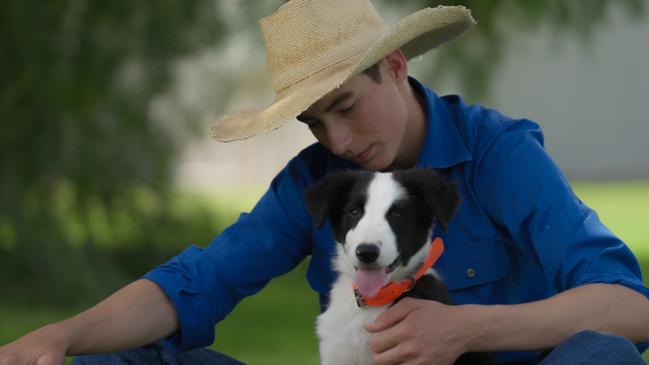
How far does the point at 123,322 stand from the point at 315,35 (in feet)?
3.37

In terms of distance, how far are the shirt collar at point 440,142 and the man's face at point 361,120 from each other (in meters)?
0.10

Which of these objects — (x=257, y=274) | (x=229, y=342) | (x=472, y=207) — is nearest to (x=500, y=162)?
(x=472, y=207)

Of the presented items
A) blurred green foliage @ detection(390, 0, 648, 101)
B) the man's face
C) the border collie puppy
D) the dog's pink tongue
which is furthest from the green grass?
the dog's pink tongue

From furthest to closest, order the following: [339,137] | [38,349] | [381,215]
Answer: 1. [339,137]
2. [381,215]
3. [38,349]

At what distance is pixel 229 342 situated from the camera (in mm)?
7875

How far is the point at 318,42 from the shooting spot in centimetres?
369

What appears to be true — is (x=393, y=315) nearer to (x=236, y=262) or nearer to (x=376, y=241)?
(x=376, y=241)

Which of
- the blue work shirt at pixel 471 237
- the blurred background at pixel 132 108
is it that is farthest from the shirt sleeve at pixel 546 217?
the blurred background at pixel 132 108

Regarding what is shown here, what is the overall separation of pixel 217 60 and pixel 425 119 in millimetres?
5280

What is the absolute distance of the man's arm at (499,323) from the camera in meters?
3.11

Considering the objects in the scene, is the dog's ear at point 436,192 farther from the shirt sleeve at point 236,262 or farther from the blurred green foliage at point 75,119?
the blurred green foliage at point 75,119

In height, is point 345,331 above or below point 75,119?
above

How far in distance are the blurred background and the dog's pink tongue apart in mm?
4313

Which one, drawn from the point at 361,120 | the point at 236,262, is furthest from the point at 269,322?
the point at 361,120
